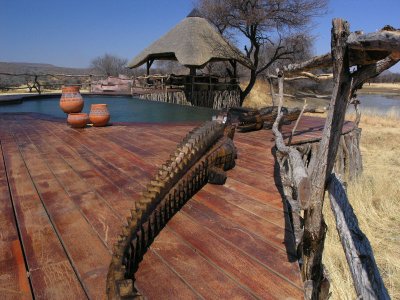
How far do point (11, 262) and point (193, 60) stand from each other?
14.3 m

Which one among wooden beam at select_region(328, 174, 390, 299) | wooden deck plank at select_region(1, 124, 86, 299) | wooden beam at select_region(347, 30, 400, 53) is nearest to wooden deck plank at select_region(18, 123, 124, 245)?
wooden deck plank at select_region(1, 124, 86, 299)

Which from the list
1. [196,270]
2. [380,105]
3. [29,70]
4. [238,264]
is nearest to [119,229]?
[196,270]

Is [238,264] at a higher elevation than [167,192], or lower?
lower

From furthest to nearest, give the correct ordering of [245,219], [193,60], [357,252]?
[193,60] < [245,219] < [357,252]

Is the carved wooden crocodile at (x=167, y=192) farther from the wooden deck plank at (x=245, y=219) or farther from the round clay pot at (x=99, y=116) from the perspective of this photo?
the round clay pot at (x=99, y=116)

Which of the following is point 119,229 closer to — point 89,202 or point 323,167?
point 89,202

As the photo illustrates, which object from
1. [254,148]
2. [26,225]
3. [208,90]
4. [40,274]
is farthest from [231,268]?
[208,90]

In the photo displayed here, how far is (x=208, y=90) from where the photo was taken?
17.2 meters

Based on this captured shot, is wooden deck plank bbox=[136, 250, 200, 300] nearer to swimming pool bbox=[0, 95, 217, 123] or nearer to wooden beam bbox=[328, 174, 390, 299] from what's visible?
wooden beam bbox=[328, 174, 390, 299]

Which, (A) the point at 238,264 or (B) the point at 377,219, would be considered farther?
(B) the point at 377,219

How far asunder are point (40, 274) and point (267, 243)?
4.55 feet

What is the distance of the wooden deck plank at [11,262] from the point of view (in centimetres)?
163

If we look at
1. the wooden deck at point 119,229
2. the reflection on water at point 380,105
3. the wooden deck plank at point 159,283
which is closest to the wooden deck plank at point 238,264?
the wooden deck at point 119,229

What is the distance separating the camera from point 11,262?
1.86m
